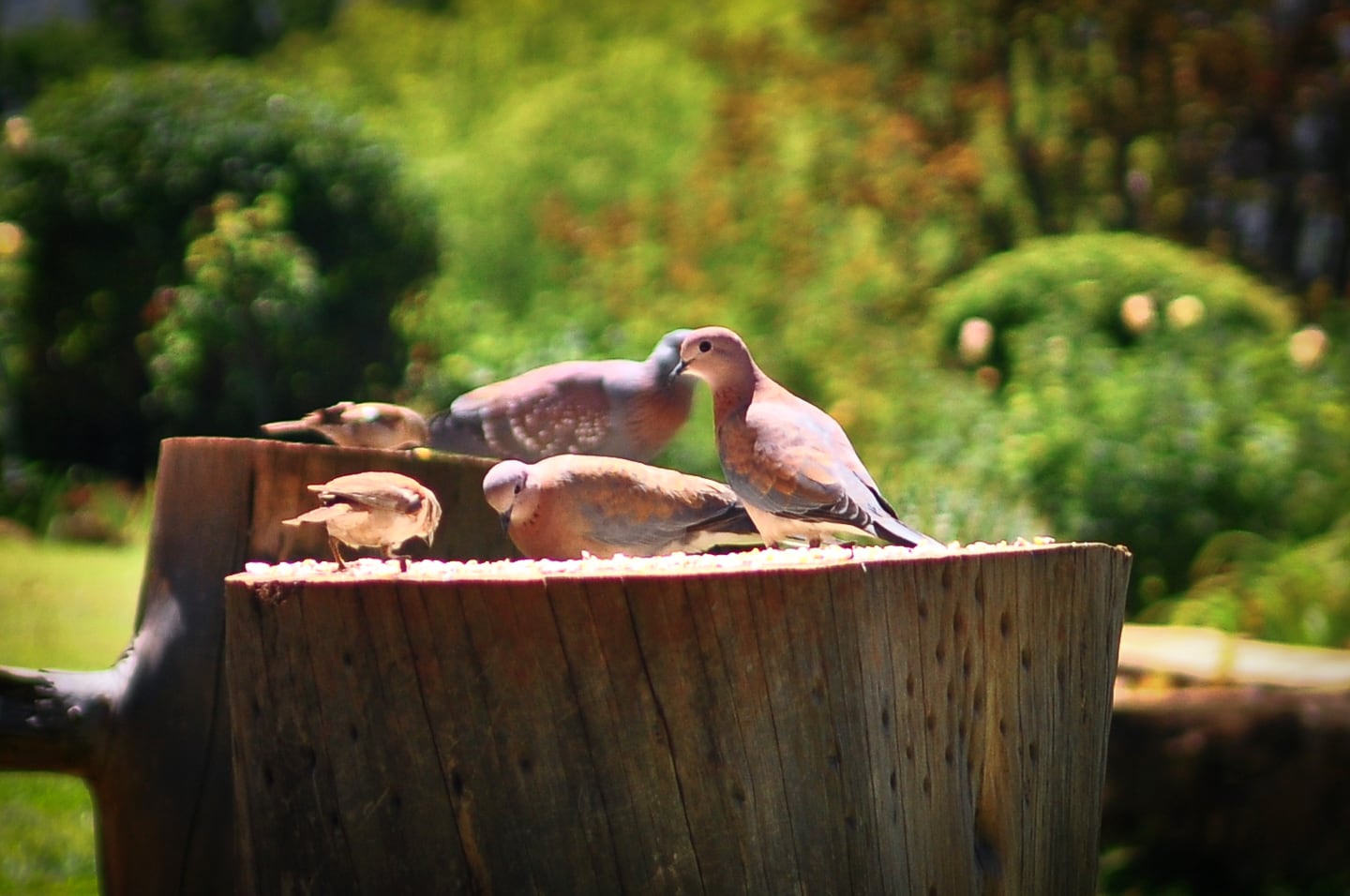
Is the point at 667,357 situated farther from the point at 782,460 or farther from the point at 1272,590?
the point at 1272,590

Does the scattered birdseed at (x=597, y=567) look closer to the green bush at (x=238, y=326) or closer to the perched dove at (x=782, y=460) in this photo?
the perched dove at (x=782, y=460)

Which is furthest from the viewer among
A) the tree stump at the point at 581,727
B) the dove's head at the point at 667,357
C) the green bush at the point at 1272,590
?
the green bush at the point at 1272,590

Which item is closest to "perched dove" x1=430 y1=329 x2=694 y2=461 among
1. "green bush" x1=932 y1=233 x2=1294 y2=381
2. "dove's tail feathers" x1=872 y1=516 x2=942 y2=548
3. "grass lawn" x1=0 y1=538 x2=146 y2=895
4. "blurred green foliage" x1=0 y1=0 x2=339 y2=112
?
"dove's tail feathers" x1=872 y1=516 x2=942 y2=548

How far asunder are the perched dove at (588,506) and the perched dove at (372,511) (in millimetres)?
342

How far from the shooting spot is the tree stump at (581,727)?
2166 millimetres

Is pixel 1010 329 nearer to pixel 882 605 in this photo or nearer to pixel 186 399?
pixel 186 399

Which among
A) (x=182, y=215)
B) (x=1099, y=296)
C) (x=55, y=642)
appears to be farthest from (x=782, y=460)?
(x=182, y=215)

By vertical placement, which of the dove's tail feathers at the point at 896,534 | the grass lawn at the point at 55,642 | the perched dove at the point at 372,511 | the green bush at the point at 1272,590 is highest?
the perched dove at the point at 372,511

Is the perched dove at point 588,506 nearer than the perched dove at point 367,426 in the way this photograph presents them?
Yes

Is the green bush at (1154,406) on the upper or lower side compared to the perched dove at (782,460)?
lower

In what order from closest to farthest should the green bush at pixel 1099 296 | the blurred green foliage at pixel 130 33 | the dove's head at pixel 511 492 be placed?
the dove's head at pixel 511 492
the green bush at pixel 1099 296
the blurred green foliage at pixel 130 33

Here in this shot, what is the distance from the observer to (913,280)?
38.8 feet

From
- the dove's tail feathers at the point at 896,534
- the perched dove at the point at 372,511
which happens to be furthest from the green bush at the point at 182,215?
the dove's tail feathers at the point at 896,534

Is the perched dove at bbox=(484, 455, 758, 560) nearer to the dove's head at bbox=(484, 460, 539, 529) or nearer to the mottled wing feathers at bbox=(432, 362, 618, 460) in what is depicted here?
the dove's head at bbox=(484, 460, 539, 529)
